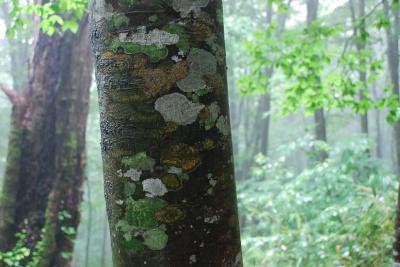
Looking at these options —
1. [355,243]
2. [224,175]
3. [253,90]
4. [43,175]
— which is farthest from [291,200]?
[224,175]

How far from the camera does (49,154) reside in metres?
5.48

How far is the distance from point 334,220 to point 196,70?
20.4 feet

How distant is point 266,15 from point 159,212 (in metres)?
17.9

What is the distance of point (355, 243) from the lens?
Result: 16.7 ft

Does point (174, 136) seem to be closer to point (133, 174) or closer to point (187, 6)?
point (133, 174)

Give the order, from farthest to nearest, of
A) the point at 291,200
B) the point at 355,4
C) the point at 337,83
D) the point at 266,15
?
the point at 266,15, the point at 355,4, the point at 291,200, the point at 337,83

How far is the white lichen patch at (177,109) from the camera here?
1012 mm

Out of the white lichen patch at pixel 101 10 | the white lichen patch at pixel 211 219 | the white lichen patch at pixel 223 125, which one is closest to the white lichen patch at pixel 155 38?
the white lichen patch at pixel 101 10

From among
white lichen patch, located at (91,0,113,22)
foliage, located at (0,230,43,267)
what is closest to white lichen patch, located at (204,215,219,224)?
white lichen patch, located at (91,0,113,22)

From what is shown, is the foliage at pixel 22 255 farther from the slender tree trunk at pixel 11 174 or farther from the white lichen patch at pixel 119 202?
the white lichen patch at pixel 119 202

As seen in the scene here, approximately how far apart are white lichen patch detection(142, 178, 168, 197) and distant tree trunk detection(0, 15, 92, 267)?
464cm

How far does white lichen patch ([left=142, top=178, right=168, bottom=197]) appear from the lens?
1.01 metres

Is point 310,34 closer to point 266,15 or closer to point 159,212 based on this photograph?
point 159,212

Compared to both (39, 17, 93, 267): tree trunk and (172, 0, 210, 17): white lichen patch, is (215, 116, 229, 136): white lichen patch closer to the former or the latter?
(172, 0, 210, 17): white lichen patch
